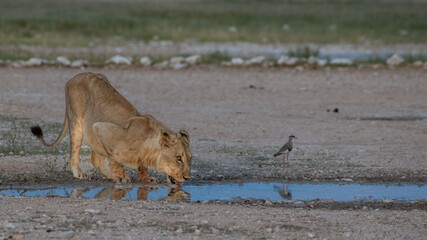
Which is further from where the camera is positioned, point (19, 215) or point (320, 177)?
point (320, 177)

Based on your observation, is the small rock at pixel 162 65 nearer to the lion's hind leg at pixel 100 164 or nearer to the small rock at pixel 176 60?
the small rock at pixel 176 60

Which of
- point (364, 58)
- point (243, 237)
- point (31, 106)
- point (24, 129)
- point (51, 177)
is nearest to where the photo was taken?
point (243, 237)

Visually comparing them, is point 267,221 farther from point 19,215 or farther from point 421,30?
point 421,30

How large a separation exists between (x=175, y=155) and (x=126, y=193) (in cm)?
87

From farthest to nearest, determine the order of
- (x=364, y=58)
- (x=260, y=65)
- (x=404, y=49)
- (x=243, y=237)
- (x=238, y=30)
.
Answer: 1. (x=238, y=30)
2. (x=404, y=49)
3. (x=364, y=58)
4. (x=260, y=65)
5. (x=243, y=237)

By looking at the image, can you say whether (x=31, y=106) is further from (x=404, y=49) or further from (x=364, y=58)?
(x=404, y=49)

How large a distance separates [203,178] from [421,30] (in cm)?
2840

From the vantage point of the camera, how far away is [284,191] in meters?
10.3

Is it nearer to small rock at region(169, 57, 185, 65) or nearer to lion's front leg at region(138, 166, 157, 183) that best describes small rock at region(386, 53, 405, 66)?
small rock at region(169, 57, 185, 65)

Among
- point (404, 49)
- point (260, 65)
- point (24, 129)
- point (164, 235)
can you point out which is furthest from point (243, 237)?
point (404, 49)

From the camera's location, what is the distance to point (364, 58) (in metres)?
25.7

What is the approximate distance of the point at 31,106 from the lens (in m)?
16.5

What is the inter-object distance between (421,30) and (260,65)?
16343 millimetres

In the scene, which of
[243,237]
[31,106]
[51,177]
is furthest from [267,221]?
[31,106]
